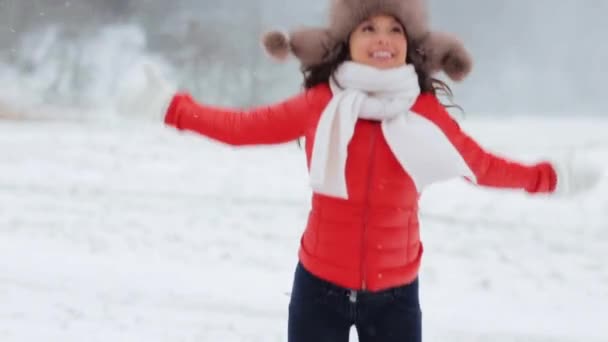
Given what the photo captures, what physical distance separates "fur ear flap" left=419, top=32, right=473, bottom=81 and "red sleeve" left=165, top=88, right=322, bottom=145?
343mm

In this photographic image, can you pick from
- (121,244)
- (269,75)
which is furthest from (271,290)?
(269,75)

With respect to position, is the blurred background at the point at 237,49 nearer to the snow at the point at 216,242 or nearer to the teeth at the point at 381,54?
the snow at the point at 216,242

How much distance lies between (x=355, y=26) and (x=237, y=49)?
8.44 meters

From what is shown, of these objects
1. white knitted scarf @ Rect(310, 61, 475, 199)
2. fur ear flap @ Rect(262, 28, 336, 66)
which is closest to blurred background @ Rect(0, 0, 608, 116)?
fur ear flap @ Rect(262, 28, 336, 66)

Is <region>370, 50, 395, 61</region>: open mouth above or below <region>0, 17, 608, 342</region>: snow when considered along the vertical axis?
above

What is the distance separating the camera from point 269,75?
10.0m

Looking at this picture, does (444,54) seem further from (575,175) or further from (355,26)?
(575,175)

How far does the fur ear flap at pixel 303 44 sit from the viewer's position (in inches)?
82.7

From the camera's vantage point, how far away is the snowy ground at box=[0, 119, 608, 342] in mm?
3818

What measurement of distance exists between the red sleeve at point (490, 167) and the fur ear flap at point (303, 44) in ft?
1.10

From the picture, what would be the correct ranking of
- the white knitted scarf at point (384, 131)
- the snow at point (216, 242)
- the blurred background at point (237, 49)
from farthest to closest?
the blurred background at point (237, 49) → the snow at point (216, 242) → the white knitted scarf at point (384, 131)

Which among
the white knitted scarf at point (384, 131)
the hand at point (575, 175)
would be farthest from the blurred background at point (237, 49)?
the white knitted scarf at point (384, 131)

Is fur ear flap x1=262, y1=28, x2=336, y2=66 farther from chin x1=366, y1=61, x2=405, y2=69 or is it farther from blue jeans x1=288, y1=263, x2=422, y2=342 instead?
blue jeans x1=288, y1=263, x2=422, y2=342

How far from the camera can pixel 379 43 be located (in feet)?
6.59
